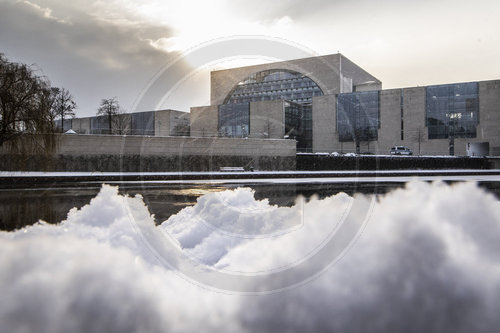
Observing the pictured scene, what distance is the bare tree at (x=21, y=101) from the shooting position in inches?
707

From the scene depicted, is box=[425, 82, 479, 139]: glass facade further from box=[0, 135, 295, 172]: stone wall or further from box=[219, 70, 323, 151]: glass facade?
box=[0, 135, 295, 172]: stone wall

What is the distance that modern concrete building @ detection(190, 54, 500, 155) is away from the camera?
174 feet

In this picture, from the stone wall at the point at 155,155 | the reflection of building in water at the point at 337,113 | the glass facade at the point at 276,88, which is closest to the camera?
the stone wall at the point at 155,155

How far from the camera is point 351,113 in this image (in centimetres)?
6050

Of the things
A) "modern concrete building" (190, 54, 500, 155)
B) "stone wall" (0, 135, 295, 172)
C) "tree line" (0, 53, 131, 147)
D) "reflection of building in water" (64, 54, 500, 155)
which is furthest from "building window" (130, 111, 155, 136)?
"tree line" (0, 53, 131, 147)

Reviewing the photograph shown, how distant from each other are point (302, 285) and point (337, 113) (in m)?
62.1

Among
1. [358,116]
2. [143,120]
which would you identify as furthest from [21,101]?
[143,120]

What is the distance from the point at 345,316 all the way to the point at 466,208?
1754 millimetres

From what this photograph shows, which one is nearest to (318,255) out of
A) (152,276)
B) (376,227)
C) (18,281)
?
(376,227)

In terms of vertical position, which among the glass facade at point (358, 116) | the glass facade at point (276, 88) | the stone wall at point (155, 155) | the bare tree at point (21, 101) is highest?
the glass facade at point (276, 88)

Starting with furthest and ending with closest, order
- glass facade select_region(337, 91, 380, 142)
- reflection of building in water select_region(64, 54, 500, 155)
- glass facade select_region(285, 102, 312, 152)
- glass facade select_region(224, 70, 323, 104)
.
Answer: glass facade select_region(224, 70, 323, 104) → glass facade select_region(285, 102, 312, 152) → glass facade select_region(337, 91, 380, 142) → reflection of building in water select_region(64, 54, 500, 155)

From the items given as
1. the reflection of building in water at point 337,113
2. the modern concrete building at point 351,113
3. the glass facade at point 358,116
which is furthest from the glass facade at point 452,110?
the glass facade at point 358,116

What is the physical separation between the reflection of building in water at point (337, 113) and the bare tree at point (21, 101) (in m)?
22.0

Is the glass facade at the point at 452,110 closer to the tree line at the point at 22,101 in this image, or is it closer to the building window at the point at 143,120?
the tree line at the point at 22,101
